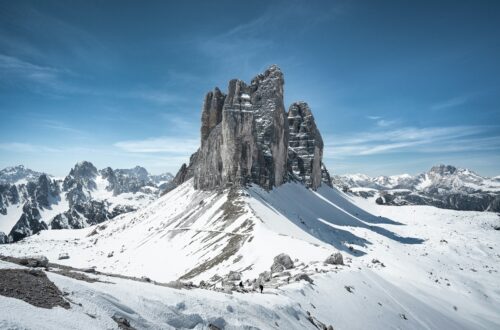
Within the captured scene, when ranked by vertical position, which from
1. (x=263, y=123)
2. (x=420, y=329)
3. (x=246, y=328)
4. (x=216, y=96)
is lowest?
(x=420, y=329)

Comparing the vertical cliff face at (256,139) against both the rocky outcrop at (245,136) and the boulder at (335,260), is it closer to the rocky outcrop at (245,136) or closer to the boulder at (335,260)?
the rocky outcrop at (245,136)

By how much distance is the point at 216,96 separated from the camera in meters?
130

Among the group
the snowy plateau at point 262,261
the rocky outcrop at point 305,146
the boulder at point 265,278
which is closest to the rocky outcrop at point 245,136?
the snowy plateau at point 262,261

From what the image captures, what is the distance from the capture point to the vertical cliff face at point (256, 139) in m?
92.9

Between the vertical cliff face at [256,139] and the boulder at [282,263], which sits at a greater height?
the vertical cliff face at [256,139]

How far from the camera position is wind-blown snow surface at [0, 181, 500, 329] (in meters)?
12.9

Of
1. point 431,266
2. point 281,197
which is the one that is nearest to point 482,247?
point 431,266

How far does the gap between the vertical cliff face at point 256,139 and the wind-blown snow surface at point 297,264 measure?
6919 mm

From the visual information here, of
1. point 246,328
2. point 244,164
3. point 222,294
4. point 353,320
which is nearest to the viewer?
point 246,328

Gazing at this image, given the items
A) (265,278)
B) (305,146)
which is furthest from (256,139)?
(265,278)

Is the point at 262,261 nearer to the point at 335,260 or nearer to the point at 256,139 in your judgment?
the point at 335,260

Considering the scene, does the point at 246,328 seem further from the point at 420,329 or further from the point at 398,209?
the point at 398,209

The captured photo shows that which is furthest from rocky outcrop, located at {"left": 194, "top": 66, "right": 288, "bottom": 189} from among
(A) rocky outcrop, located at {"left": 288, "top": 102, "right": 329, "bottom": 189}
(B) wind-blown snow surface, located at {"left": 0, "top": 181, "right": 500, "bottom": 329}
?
(A) rocky outcrop, located at {"left": 288, "top": 102, "right": 329, "bottom": 189}

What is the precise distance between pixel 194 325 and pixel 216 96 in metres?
123
